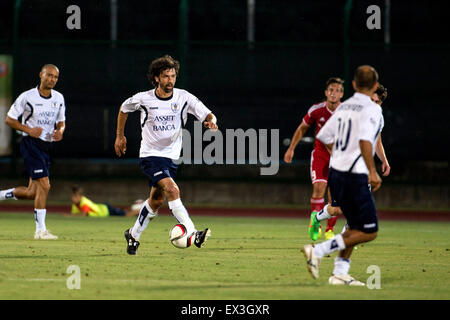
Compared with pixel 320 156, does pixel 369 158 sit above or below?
above

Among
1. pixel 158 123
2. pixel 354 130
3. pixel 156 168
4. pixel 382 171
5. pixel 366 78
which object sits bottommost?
pixel 382 171

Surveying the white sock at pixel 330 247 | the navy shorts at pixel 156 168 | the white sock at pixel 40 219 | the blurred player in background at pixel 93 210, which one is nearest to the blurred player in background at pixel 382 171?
the navy shorts at pixel 156 168

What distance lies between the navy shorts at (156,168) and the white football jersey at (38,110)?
2648mm

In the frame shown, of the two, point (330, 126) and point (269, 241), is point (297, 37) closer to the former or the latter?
point (269, 241)

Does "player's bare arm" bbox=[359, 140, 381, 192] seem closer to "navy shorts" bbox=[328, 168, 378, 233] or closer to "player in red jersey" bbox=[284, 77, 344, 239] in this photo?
"navy shorts" bbox=[328, 168, 378, 233]

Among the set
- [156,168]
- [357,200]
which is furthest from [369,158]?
[156,168]

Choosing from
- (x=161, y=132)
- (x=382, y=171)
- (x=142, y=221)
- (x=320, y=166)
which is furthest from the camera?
(x=320, y=166)

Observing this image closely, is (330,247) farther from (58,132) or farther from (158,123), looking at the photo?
(58,132)

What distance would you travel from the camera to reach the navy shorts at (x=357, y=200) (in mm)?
8227

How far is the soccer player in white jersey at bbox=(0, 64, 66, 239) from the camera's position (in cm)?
1284

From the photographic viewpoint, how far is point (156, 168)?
35.0ft

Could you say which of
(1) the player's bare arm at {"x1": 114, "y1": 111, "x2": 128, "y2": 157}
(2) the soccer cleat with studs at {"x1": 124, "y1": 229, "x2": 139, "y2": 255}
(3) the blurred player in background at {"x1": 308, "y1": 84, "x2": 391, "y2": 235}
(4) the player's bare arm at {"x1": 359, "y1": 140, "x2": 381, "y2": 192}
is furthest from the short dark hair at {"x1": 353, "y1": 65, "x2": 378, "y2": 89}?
(2) the soccer cleat with studs at {"x1": 124, "y1": 229, "x2": 139, "y2": 255}

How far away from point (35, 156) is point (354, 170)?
5.97 metres
